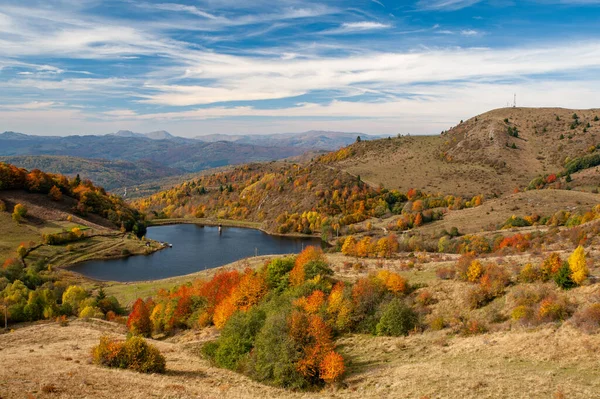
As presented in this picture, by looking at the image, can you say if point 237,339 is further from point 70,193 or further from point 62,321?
point 70,193

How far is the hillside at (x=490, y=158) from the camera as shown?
158m

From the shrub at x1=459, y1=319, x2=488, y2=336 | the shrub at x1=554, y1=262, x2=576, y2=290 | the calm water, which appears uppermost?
the shrub at x1=554, y1=262, x2=576, y2=290

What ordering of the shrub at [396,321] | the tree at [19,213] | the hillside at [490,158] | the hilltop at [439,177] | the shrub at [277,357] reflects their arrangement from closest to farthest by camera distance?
the shrub at [277,357] < the shrub at [396,321] < the tree at [19,213] < the hilltop at [439,177] < the hillside at [490,158]

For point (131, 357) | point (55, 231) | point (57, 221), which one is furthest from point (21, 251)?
point (131, 357)

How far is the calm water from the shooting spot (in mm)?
100994

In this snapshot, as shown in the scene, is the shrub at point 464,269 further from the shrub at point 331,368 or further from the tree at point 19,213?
the tree at point 19,213

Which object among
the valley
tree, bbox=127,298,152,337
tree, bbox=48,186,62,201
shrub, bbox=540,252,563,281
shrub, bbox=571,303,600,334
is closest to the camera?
the valley

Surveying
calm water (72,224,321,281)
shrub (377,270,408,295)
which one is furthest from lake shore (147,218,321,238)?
shrub (377,270,408,295)

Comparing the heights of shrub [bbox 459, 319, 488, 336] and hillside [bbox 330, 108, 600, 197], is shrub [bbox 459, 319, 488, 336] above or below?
below

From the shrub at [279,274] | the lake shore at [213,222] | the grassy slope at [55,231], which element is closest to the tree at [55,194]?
the grassy slope at [55,231]

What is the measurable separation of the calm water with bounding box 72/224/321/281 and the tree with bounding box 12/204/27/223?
1122 inches

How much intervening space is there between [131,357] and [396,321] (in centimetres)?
2287

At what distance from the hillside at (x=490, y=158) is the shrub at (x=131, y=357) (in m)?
138

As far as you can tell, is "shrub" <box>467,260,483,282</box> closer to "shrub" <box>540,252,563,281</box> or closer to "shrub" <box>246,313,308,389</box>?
"shrub" <box>540,252,563,281</box>
